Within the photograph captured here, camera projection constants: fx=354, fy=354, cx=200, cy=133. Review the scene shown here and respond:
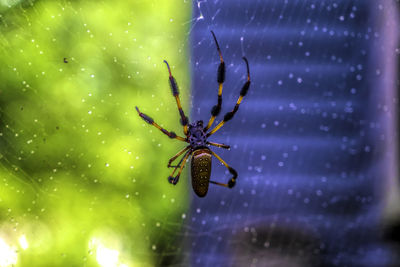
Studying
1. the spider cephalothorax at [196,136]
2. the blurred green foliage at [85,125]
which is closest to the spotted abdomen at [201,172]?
the spider cephalothorax at [196,136]

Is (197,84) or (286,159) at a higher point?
(197,84)

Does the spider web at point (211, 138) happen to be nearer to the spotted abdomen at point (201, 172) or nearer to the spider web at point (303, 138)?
the spider web at point (303, 138)

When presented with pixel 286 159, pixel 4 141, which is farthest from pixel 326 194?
pixel 4 141

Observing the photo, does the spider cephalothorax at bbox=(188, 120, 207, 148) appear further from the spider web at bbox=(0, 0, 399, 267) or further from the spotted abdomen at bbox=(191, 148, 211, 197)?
the spider web at bbox=(0, 0, 399, 267)

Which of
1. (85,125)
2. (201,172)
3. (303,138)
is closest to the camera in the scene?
(201,172)

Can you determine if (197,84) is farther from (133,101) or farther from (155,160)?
(155,160)

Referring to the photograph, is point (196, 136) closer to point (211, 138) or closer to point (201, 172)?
point (201, 172)

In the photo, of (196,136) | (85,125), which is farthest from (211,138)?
(85,125)

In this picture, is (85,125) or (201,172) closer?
(201,172)
